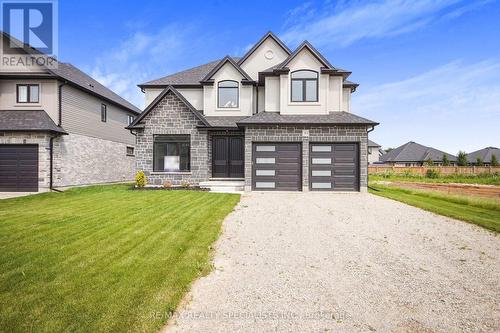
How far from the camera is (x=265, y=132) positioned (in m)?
14.3

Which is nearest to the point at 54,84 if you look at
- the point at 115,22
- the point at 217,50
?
the point at 115,22

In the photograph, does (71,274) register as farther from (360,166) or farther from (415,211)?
(360,166)

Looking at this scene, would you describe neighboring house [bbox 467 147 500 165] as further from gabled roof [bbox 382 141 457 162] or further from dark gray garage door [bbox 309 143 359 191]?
dark gray garage door [bbox 309 143 359 191]

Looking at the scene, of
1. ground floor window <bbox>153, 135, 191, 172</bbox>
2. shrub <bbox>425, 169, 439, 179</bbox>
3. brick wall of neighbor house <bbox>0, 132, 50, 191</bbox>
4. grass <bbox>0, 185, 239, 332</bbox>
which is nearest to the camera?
grass <bbox>0, 185, 239, 332</bbox>

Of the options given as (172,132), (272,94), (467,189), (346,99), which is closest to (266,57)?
(272,94)

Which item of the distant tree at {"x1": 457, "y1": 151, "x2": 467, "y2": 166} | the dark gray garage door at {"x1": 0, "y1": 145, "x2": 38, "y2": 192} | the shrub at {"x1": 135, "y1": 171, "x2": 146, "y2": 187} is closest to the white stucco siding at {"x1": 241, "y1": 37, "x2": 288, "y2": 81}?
the shrub at {"x1": 135, "y1": 171, "x2": 146, "y2": 187}

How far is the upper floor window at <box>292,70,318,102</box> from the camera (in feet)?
50.0

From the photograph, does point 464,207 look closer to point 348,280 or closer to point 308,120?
point 308,120

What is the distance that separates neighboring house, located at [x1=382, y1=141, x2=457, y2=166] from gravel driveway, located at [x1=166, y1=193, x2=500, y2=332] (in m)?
46.9

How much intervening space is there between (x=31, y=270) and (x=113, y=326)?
2.54m

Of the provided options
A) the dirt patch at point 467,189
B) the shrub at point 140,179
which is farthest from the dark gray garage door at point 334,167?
the shrub at point 140,179

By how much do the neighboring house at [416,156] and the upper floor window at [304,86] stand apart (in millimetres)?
40148

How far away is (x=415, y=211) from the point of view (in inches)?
375

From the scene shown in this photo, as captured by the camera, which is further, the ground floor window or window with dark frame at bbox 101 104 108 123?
window with dark frame at bbox 101 104 108 123
